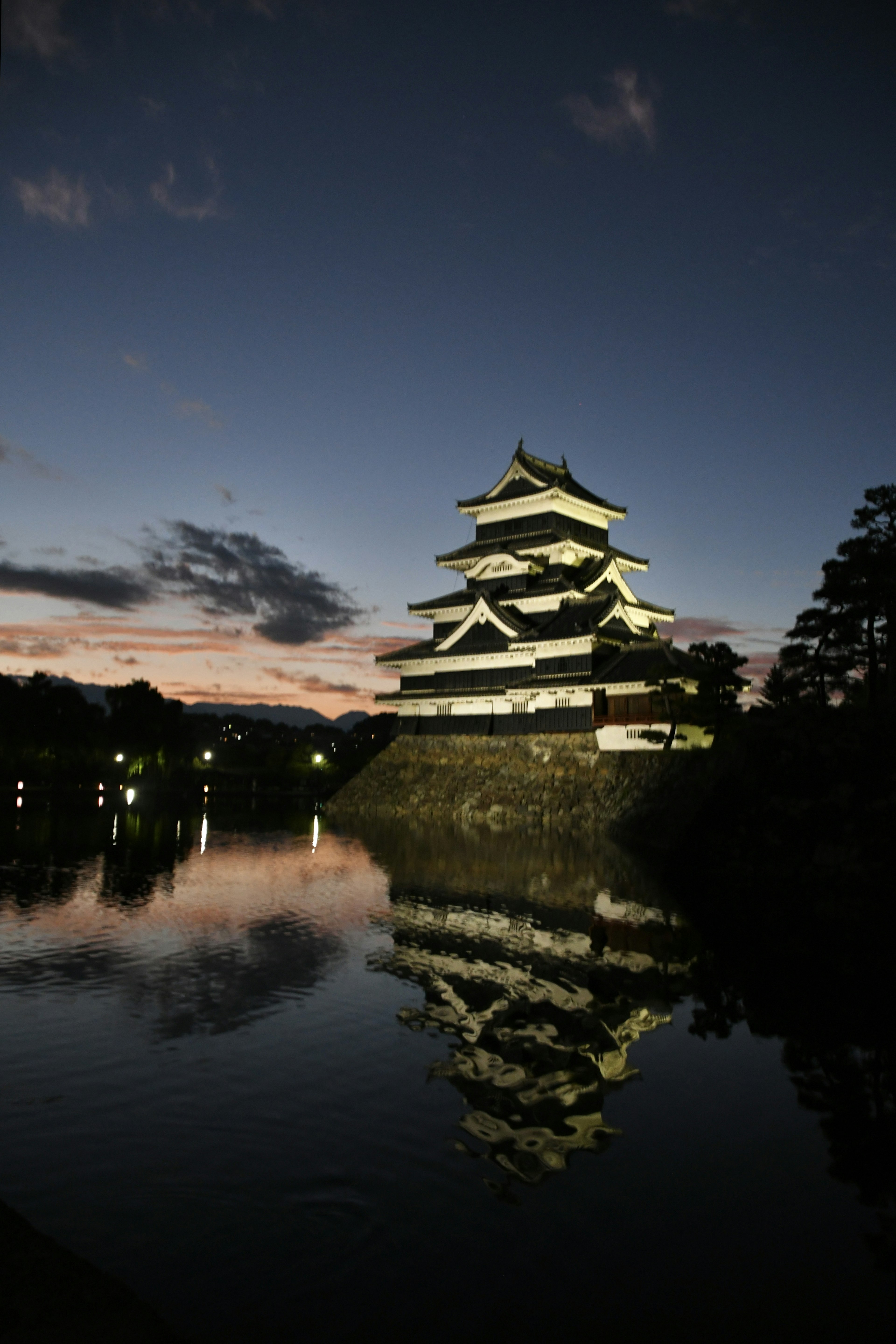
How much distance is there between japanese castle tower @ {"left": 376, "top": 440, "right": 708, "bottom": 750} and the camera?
41781 mm

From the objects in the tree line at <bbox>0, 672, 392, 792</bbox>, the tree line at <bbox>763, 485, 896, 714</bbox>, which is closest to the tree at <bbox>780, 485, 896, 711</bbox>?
the tree line at <bbox>763, 485, 896, 714</bbox>

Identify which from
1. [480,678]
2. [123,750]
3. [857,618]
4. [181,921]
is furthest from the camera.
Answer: [123,750]

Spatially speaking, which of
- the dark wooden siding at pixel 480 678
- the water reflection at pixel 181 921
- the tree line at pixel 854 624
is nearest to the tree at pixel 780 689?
the tree line at pixel 854 624

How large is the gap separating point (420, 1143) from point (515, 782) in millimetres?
36354

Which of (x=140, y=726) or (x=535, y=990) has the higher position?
(x=140, y=726)

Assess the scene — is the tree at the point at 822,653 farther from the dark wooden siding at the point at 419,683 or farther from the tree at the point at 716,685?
the dark wooden siding at the point at 419,683

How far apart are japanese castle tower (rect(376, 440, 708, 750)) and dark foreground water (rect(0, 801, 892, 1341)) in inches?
1011

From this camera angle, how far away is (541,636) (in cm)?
4534

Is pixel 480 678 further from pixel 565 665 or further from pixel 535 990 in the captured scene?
pixel 535 990

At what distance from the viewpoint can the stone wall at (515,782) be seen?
38844mm

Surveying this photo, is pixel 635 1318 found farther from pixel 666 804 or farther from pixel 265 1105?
pixel 666 804

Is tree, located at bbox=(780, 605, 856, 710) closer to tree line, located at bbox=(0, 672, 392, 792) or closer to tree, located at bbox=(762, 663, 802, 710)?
tree, located at bbox=(762, 663, 802, 710)

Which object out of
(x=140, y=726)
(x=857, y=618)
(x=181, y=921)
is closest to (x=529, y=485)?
(x=857, y=618)

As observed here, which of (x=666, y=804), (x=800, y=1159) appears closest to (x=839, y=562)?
(x=666, y=804)
